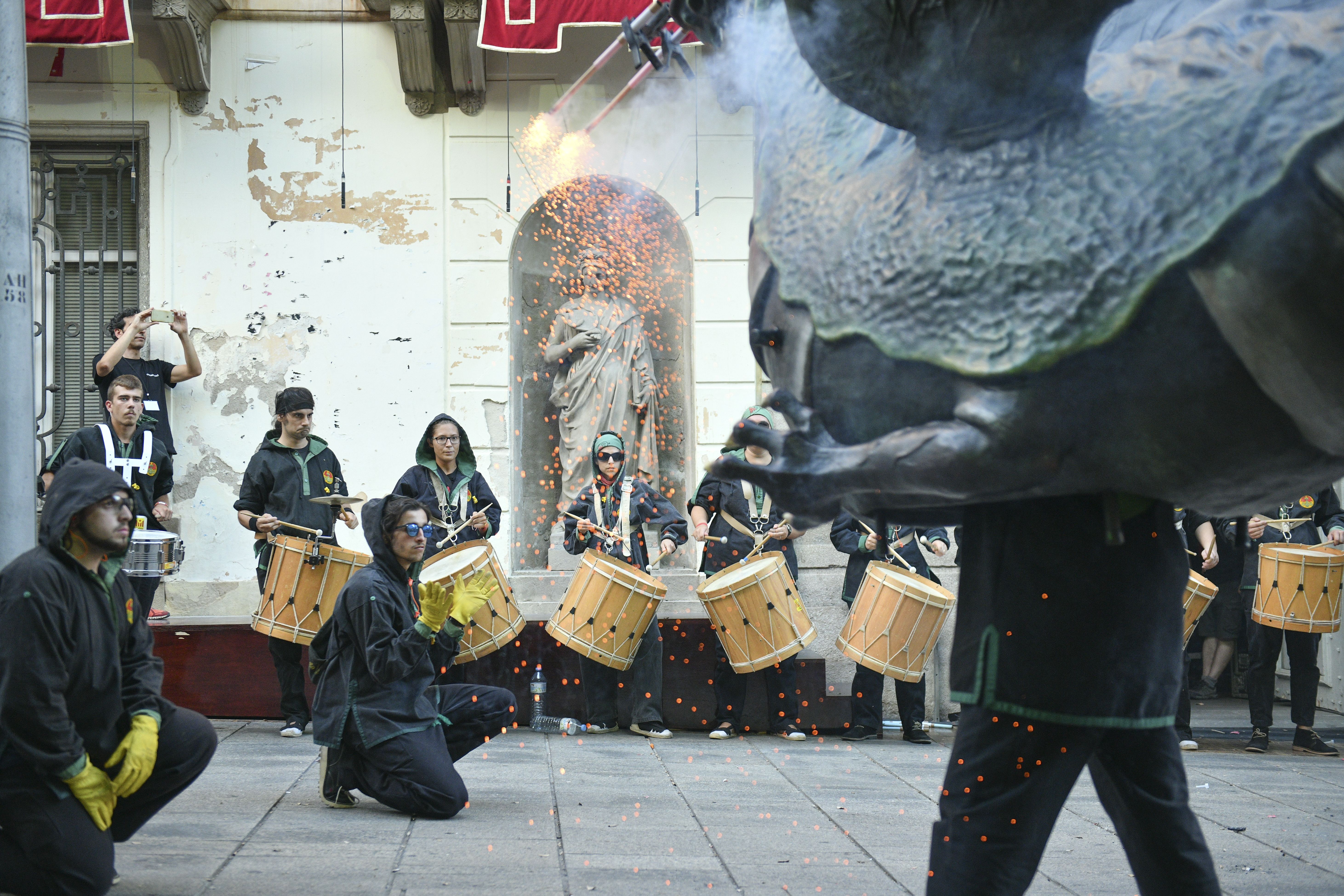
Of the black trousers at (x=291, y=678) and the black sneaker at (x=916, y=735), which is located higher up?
the black trousers at (x=291, y=678)

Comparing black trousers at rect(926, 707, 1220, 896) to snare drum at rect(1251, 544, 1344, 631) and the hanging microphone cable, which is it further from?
the hanging microphone cable

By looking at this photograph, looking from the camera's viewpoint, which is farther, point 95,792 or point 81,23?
point 81,23

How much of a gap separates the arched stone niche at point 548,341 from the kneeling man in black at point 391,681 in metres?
5.05

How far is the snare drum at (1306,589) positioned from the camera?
7523 mm

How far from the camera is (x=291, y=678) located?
7719 mm

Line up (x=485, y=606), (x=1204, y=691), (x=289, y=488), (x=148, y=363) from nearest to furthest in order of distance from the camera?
(x=485, y=606) → (x=289, y=488) → (x=148, y=363) → (x=1204, y=691)

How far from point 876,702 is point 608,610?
198cm

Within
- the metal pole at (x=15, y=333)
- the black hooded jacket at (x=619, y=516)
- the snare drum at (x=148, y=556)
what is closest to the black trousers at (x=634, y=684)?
the black hooded jacket at (x=619, y=516)

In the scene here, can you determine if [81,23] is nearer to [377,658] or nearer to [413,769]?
[377,658]

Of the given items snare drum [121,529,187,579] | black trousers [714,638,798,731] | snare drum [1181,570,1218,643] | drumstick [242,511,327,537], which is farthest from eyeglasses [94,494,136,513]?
snare drum [1181,570,1218,643]

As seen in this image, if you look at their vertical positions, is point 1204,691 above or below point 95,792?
below

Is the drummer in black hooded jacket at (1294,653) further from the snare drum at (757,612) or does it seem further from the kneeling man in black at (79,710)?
the kneeling man in black at (79,710)

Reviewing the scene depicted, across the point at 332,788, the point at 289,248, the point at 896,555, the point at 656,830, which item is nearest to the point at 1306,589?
the point at 896,555

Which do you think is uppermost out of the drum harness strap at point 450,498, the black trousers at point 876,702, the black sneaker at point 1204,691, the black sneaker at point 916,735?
the drum harness strap at point 450,498
